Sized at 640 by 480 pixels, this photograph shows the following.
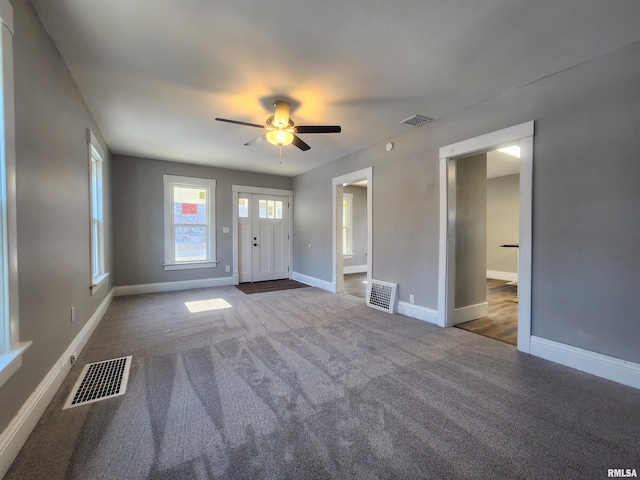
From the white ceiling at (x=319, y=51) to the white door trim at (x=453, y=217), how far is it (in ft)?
1.45

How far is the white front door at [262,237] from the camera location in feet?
20.8

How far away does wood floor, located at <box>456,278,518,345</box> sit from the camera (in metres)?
3.13

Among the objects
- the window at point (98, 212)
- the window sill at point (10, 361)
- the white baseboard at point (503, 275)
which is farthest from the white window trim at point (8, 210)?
the white baseboard at point (503, 275)

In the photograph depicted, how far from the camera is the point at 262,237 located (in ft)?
21.5

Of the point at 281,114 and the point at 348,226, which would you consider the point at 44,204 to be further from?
the point at 348,226

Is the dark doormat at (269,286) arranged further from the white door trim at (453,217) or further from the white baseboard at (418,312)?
the white door trim at (453,217)

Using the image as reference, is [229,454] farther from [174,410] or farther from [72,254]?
[72,254]

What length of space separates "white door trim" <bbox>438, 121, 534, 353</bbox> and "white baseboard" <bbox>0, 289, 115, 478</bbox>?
12.0ft

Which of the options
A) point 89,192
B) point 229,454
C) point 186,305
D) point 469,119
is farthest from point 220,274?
point 469,119

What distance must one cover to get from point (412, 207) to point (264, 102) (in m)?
2.30

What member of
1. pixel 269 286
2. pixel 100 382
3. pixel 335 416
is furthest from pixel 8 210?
pixel 269 286

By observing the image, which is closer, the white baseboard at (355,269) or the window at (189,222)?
the window at (189,222)

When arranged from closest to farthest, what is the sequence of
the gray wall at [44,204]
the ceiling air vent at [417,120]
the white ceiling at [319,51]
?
the gray wall at [44,204]
the white ceiling at [319,51]
the ceiling air vent at [417,120]

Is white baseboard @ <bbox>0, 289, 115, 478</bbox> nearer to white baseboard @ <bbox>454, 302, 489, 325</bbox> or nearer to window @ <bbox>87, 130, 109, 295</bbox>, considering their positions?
window @ <bbox>87, 130, 109, 295</bbox>
